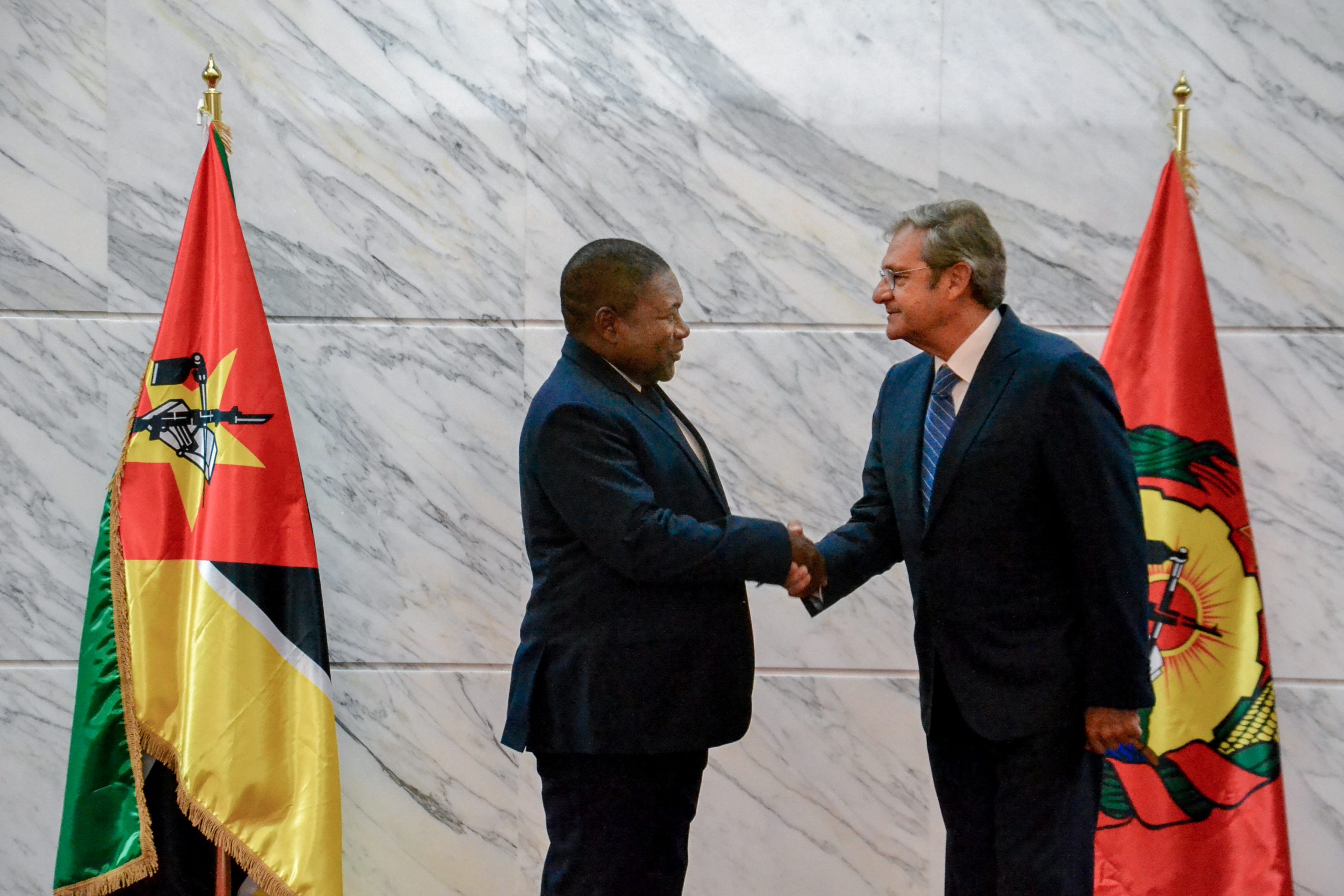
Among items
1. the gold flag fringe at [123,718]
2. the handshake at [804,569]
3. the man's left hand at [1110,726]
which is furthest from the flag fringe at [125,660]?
the man's left hand at [1110,726]

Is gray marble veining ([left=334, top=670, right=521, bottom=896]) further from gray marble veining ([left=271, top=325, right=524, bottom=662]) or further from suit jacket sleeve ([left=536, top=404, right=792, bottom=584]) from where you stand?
suit jacket sleeve ([left=536, top=404, right=792, bottom=584])

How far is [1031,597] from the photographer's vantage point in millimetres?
2049

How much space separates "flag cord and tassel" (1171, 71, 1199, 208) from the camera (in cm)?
274

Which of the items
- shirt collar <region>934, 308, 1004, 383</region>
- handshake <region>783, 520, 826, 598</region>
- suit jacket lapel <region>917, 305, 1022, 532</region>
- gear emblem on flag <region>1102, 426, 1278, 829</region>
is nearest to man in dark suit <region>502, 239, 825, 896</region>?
handshake <region>783, 520, 826, 598</region>

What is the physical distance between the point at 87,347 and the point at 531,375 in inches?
46.4

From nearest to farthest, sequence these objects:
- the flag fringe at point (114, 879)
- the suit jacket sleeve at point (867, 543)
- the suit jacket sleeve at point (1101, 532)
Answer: the suit jacket sleeve at point (1101, 532) < the suit jacket sleeve at point (867, 543) < the flag fringe at point (114, 879)

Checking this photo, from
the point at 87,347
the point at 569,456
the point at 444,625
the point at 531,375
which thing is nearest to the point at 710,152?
the point at 531,375

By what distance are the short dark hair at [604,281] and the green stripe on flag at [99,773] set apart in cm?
125

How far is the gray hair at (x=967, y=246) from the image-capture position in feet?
7.11

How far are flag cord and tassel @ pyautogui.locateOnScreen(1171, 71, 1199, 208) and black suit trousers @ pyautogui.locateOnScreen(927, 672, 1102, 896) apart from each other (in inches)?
56.3

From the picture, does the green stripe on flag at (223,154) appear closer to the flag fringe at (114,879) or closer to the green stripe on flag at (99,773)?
the green stripe on flag at (99,773)

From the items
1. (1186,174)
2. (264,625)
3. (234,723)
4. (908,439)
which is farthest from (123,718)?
(1186,174)

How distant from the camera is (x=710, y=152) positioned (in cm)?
303

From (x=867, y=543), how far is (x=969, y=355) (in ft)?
1.74
